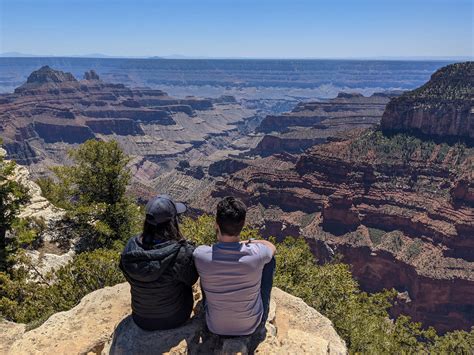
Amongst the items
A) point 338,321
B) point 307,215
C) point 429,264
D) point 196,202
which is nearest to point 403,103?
point 307,215

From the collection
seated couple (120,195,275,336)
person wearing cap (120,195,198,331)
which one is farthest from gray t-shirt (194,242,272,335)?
person wearing cap (120,195,198,331)

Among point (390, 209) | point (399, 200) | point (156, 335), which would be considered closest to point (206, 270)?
point (156, 335)

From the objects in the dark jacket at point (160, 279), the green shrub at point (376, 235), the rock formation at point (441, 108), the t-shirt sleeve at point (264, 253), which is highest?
the t-shirt sleeve at point (264, 253)

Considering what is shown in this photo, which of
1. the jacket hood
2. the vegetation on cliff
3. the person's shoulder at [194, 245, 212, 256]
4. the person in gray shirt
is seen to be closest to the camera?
the person in gray shirt

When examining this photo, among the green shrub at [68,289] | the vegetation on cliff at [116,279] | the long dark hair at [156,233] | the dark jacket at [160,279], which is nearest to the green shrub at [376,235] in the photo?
the vegetation on cliff at [116,279]

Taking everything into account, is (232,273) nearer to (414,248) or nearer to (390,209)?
(414,248)

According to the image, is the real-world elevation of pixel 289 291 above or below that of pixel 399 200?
above

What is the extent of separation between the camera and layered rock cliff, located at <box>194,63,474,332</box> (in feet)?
193

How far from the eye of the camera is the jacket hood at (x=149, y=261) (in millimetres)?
7973

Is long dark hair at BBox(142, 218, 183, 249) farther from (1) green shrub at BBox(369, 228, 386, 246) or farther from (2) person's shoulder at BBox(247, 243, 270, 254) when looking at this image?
(1) green shrub at BBox(369, 228, 386, 246)

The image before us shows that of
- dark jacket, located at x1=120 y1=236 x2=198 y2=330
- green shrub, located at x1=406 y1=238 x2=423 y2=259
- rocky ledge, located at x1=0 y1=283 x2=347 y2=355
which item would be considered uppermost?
dark jacket, located at x1=120 y1=236 x2=198 y2=330

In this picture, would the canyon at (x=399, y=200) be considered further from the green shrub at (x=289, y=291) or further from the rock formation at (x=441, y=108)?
the green shrub at (x=289, y=291)

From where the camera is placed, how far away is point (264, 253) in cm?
789

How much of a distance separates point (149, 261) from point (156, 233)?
0.62m
